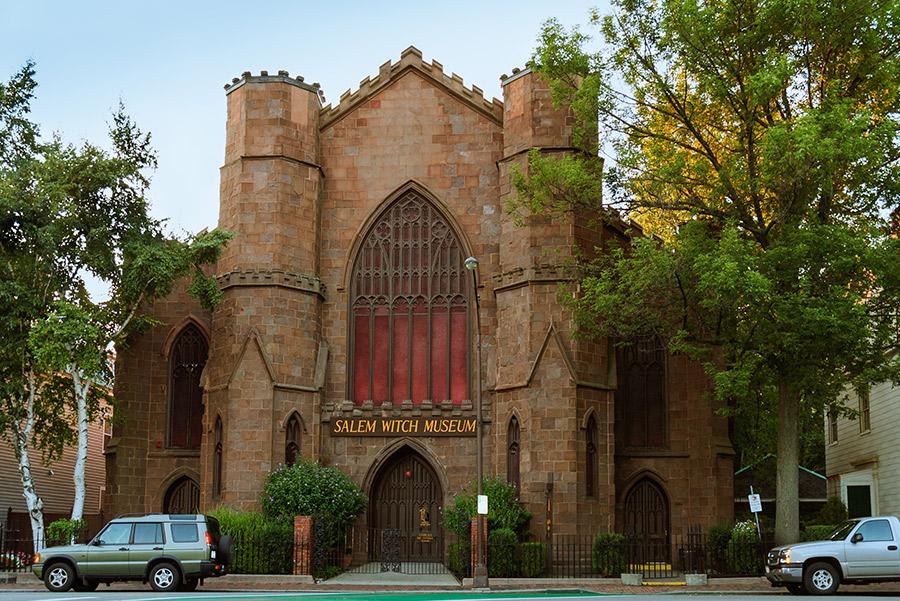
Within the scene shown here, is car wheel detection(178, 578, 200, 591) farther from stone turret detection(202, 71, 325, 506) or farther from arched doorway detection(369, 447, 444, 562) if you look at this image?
arched doorway detection(369, 447, 444, 562)

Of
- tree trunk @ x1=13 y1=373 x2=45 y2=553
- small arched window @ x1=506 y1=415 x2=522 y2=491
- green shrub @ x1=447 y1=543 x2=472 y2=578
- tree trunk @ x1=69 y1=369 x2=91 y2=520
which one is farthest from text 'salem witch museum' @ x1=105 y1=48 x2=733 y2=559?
tree trunk @ x1=13 y1=373 x2=45 y2=553

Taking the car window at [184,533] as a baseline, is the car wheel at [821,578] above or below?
below

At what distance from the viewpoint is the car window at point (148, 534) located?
2384 centimetres

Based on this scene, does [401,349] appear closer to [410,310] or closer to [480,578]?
[410,310]

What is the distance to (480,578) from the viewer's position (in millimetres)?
26422

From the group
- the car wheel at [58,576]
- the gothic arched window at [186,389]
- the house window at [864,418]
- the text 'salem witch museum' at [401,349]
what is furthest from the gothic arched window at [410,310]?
the house window at [864,418]

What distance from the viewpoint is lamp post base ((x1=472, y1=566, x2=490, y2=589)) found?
2631 centimetres

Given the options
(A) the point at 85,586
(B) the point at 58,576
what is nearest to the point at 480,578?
(A) the point at 85,586

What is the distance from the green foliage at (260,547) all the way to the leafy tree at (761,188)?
31.5 feet

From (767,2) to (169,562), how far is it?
17605mm

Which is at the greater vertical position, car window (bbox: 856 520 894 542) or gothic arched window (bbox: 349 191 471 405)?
gothic arched window (bbox: 349 191 471 405)

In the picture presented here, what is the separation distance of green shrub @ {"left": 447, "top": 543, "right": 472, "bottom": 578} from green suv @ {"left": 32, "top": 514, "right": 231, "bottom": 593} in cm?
758

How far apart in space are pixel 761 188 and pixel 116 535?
1594 centimetres

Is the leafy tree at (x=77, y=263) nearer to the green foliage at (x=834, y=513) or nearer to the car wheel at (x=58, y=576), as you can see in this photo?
the car wheel at (x=58, y=576)
